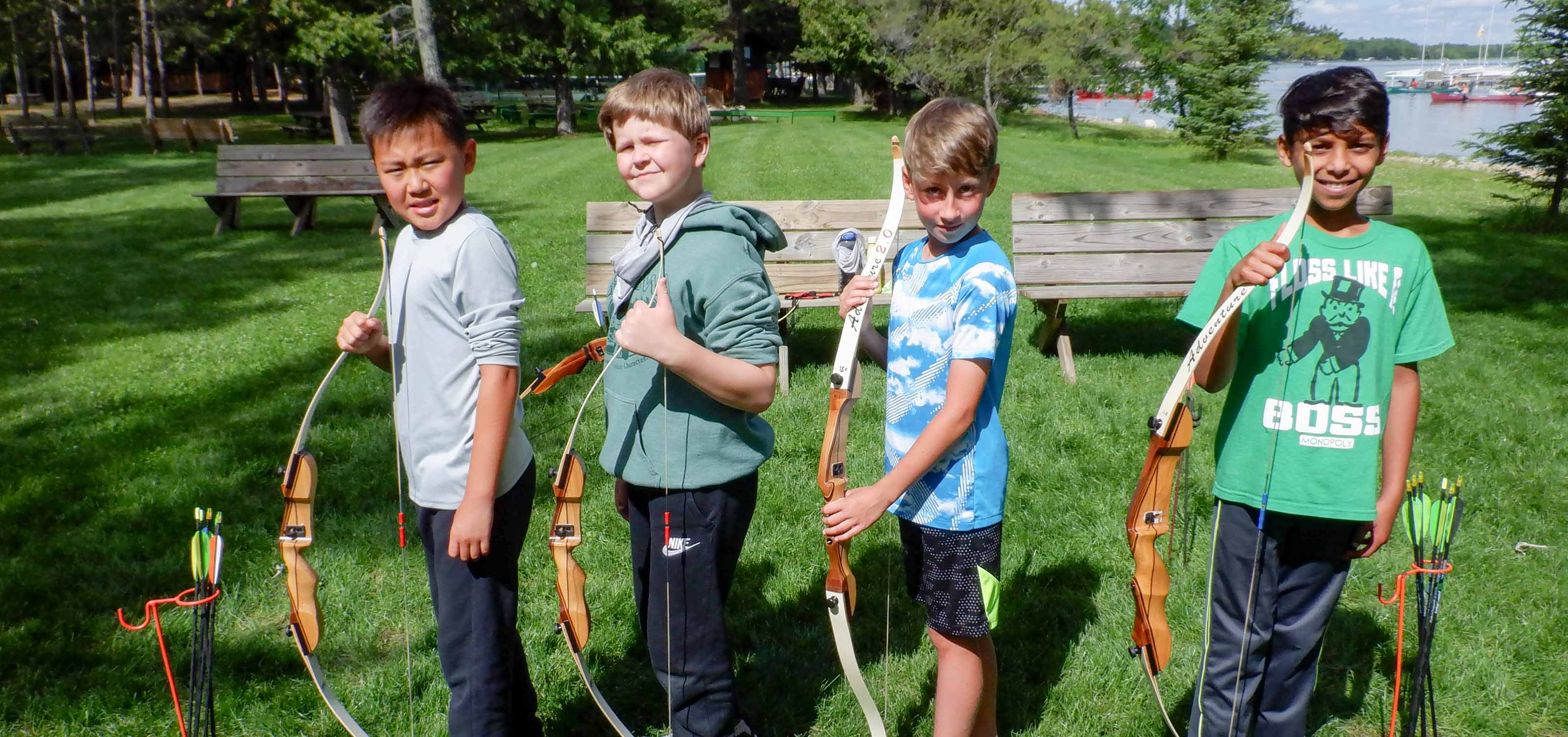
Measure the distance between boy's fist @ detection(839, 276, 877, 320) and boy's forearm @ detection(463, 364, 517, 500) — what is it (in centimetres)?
75

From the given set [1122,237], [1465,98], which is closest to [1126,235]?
[1122,237]

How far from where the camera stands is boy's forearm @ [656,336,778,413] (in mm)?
2162

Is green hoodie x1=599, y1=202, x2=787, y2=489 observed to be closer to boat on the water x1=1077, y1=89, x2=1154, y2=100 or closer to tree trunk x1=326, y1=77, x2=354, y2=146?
tree trunk x1=326, y1=77, x2=354, y2=146

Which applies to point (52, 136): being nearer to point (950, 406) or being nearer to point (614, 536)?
point (614, 536)

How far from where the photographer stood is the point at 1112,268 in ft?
22.7

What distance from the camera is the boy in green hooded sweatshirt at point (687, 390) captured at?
2344 millimetres

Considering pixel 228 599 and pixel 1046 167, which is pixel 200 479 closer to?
pixel 228 599

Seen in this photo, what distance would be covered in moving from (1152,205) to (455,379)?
5735 mm

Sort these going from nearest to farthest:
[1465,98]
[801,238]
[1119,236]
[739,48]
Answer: [801,238] → [1119,236] → [739,48] → [1465,98]

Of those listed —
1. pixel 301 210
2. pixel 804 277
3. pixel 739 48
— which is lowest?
pixel 804 277

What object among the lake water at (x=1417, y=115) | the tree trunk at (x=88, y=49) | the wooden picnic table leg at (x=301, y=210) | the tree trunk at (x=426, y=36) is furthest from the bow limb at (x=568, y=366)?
the tree trunk at (x=88, y=49)

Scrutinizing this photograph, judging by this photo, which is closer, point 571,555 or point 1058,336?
point 571,555

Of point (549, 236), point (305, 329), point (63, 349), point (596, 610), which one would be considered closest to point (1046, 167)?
point (549, 236)

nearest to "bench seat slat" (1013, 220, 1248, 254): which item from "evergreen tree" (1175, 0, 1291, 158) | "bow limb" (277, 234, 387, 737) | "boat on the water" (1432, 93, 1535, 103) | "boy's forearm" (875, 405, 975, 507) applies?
"boy's forearm" (875, 405, 975, 507)
